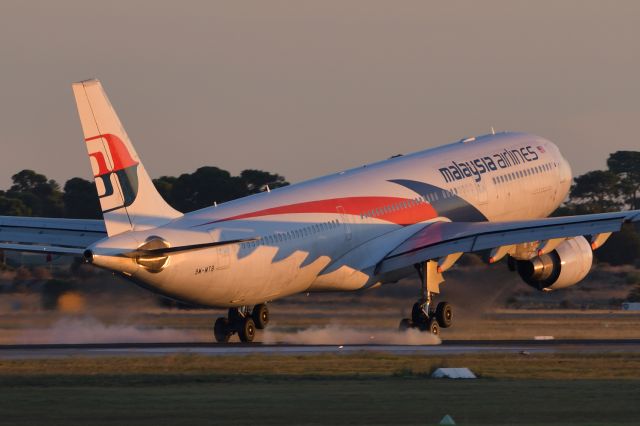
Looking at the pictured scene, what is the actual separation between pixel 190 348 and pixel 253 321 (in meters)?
6.62

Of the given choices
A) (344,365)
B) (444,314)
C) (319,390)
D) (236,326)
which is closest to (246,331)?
(236,326)

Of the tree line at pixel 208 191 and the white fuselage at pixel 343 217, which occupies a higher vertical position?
the tree line at pixel 208 191

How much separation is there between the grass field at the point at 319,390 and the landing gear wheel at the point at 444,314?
10658 millimetres

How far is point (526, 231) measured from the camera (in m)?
52.5

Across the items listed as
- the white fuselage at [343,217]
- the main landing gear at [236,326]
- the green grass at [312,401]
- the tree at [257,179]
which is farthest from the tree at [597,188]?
the green grass at [312,401]

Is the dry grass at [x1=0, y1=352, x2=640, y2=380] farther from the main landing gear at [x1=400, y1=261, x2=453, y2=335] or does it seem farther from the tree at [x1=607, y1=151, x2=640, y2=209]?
the tree at [x1=607, y1=151, x2=640, y2=209]

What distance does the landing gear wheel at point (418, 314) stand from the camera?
53062 millimetres

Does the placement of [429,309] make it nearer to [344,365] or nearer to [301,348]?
[301,348]

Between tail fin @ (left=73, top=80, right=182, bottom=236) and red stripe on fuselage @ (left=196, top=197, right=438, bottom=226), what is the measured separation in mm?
4631

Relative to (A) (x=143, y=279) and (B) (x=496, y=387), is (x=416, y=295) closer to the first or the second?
(A) (x=143, y=279)

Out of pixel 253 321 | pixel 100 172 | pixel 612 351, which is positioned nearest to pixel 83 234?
pixel 253 321

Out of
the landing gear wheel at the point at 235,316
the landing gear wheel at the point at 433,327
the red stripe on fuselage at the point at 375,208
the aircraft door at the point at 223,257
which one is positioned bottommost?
the landing gear wheel at the point at 433,327

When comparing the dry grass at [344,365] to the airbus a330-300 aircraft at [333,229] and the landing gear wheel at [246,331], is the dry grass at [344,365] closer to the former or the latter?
the airbus a330-300 aircraft at [333,229]

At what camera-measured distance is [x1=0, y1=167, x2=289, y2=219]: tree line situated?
11312 centimetres
